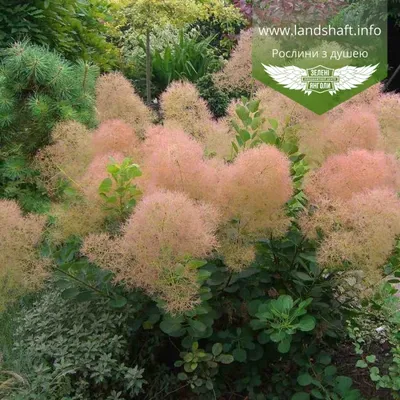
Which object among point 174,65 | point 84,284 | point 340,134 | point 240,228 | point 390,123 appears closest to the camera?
point 240,228

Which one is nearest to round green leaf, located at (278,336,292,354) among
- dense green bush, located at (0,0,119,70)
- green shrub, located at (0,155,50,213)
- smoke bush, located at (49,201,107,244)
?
smoke bush, located at (49,201,107,244)

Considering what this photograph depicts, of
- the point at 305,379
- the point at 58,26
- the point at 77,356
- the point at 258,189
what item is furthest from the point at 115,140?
the point at 58,26

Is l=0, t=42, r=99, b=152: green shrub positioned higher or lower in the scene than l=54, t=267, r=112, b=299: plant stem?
higher

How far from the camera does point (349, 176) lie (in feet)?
6.18

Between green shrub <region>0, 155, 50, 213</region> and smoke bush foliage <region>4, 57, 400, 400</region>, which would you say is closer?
smoke bush foliage <region>4, 57, 400, 400</region>

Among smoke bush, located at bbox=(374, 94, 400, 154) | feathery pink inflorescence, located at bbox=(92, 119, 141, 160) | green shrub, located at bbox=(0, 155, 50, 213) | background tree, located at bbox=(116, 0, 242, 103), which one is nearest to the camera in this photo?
feathery pink inflorescence, located at bbox=(92, 119, 141, 160)

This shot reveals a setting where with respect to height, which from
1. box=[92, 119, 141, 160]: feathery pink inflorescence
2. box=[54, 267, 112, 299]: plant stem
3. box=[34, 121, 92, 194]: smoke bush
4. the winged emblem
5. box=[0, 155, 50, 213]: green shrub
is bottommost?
box=[0, 155, 50, 213]: green shrub

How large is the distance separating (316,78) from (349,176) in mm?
794

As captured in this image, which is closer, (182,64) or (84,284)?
(84,284)

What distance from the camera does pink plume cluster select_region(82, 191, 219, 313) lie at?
→ 1.70m

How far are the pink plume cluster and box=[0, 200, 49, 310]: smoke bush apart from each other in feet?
1.13

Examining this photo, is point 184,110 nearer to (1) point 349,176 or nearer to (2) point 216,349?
(1) point 349,176

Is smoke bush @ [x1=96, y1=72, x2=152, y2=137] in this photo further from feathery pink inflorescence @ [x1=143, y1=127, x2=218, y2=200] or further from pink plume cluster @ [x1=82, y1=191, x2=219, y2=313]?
pink plume cluster @ [x1=82, y1=191, x2=219, y2=313]

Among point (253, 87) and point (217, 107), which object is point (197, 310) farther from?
point (217, 107)
